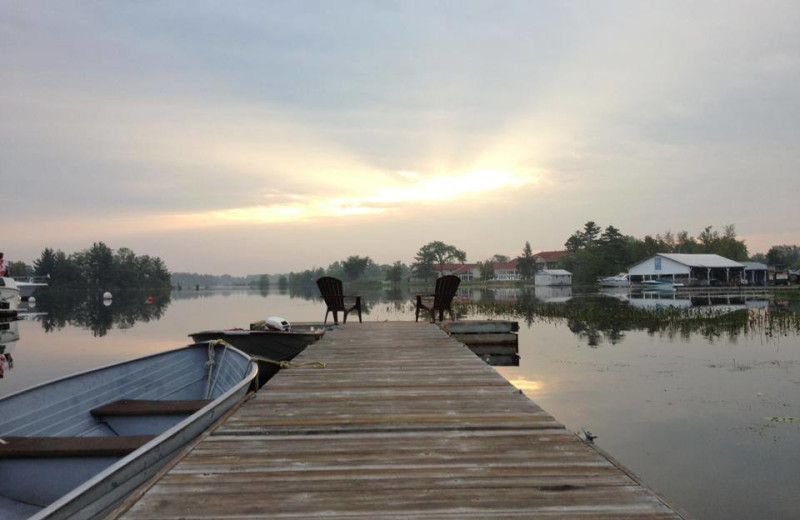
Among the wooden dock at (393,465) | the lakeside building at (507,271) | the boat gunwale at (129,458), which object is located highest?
the lakeside building at (507,271)

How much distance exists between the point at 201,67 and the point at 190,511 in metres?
16.7

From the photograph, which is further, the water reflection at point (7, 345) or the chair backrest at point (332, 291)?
the water reflection at point (7, 345)

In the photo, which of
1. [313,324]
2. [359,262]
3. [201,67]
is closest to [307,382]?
[313,324]

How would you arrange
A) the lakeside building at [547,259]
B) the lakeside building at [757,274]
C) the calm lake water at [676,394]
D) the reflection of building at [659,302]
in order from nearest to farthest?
the calm lake water at [676,394], the reflection of building at [659,302], the lakeside building at [757,274], the lakeside building at [547,259]

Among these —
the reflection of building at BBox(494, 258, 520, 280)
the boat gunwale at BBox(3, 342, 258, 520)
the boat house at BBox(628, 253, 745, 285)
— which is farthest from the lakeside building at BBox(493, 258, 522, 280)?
the boat gunwale at BBox(3, 342, 258, 520)

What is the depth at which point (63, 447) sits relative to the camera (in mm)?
3391

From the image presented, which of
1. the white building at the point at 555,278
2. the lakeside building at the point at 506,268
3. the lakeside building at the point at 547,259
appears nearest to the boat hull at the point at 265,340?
the white building at the point at 555,278

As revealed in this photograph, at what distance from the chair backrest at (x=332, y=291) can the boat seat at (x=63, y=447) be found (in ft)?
24.4

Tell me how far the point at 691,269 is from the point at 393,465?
6265 centimetres

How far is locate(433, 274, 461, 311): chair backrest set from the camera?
11.0m

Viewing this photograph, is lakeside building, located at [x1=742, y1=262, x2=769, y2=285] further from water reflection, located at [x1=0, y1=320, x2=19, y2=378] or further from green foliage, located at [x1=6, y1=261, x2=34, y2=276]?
green foliage, located at [x1=6, y1=261, x2=34, y2=276]

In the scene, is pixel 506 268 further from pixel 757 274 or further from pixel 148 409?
pixel 148 409

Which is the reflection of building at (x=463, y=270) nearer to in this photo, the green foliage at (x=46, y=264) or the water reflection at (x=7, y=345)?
the green foliage at (x=46, y=264)

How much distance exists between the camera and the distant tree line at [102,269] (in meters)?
95.4
